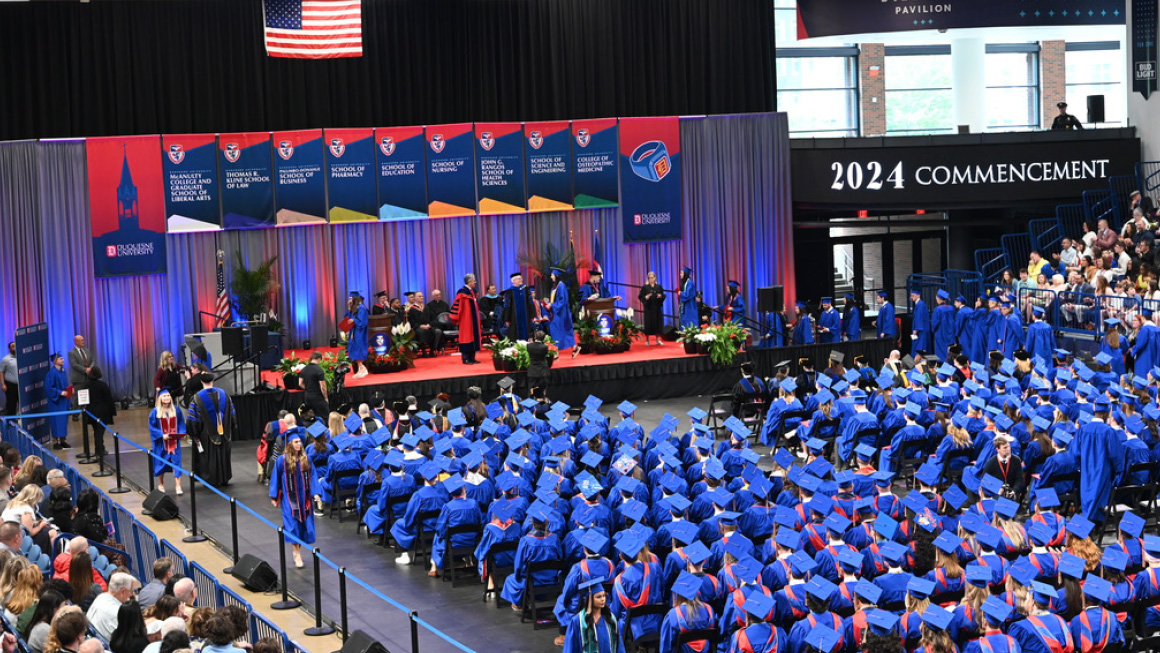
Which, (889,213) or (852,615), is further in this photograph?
(889,213)

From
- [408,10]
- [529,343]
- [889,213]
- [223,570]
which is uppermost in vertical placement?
[408,10]

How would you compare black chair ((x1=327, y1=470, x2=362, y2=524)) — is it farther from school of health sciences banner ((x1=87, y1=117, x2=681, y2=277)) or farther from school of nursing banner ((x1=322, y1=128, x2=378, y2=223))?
school of nursing banner ((x1=322, y1=128, x2=378, y2=223))

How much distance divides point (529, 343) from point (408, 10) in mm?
8402

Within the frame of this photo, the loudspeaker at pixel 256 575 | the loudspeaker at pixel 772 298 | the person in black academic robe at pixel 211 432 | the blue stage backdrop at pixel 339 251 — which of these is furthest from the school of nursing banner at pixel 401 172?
the loudspeaker at pixel 256 575

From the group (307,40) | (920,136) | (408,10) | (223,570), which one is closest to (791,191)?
(920,136)

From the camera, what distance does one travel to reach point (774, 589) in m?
10.6

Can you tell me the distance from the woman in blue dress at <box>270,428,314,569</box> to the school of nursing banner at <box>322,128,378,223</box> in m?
12.2

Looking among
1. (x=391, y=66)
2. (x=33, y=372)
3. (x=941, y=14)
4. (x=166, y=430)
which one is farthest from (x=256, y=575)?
(x=941, y=14)

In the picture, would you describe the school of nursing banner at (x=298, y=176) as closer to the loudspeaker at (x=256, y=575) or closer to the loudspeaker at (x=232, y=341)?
the loudspeaker at (x=232, y=341)

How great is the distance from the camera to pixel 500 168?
26344 millimetres

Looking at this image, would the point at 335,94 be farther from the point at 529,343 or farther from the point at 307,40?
the point at 529,343

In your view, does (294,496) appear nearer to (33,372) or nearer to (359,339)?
(33,372)

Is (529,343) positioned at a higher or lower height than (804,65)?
lower

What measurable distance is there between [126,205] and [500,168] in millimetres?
7056
